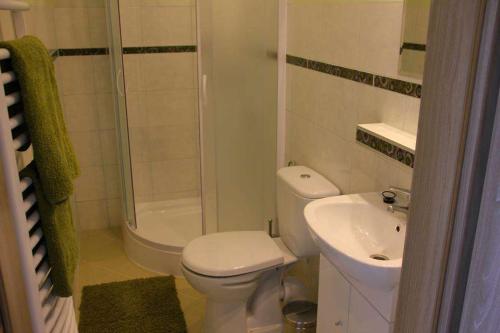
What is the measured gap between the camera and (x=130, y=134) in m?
3.44

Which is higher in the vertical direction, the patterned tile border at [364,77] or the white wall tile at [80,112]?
the patterned tile border at [364,77]

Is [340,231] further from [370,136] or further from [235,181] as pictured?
[235,181]

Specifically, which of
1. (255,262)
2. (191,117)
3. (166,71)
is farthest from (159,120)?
(255,262)

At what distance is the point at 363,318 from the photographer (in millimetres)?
1568

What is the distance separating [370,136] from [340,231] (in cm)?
40

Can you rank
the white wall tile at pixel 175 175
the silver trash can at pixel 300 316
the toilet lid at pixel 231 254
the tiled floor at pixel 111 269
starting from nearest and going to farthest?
the toilet lid at pixel 231 254
the silver trash can at pixel 300 316
the tiled floor at pixel 111 269
the white wall tile at pixel 175 175

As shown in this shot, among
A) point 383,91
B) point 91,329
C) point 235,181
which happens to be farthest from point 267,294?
point 383,91

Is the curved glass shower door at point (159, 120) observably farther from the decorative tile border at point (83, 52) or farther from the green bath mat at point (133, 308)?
the green bath mat at point (133, 308)

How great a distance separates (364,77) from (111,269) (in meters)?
2.09

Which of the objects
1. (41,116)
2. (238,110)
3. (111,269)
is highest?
(41,116)

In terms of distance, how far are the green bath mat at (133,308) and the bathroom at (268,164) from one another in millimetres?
11

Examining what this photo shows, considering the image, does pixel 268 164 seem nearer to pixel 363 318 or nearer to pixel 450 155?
pixel 363 318

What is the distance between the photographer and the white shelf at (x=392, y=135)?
1.55 meters

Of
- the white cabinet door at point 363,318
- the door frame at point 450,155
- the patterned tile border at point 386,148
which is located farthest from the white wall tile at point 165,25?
the door frame at point 450,155
